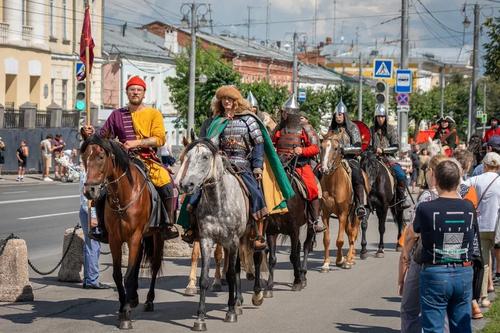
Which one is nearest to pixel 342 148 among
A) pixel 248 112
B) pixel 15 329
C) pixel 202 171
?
pixel 248 112

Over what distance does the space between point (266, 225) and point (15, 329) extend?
3974 mm

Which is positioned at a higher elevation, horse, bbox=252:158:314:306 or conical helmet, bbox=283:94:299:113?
conical helmet, bbox=283:94:299:113

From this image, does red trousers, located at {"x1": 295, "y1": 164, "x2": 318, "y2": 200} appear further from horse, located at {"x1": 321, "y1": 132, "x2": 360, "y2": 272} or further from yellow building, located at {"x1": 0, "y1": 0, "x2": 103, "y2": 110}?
yellow building, located at {"x1": 0, "y1": 0, "x2": 103, "y2": 110}

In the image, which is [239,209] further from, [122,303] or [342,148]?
[342,148]

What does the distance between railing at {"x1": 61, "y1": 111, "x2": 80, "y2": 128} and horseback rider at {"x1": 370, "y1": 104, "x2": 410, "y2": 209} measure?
3561 centimetres

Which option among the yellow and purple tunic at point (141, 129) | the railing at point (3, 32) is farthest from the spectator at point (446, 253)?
the railing at point (3, 32)

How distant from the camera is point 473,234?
28.8 feet

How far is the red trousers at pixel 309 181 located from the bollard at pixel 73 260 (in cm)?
305

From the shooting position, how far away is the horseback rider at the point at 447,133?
2141 cm

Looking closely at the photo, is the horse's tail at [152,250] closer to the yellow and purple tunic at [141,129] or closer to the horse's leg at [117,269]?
the yellow and purple tunic at [141,129]

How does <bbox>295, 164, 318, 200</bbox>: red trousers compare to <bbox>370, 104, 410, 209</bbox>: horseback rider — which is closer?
<bbox>295, 164, 318, 200</bbox>: red trousers

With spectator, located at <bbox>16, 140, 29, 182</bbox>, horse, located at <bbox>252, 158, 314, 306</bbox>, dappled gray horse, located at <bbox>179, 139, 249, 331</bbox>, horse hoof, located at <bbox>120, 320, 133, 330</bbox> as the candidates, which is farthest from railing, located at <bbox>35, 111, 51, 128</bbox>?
horse hoof, located at <bbox>120, 320, 133, 330</bbox>

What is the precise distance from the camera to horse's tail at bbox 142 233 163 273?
43.5ft

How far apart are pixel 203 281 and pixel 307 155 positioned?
3993mm
